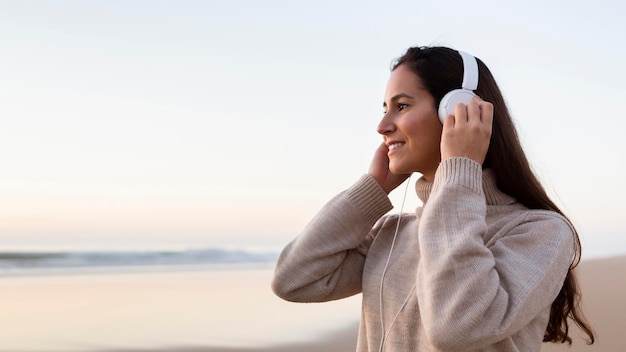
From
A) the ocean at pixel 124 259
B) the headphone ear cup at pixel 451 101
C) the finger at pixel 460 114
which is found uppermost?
the ocean at pixel 124 259

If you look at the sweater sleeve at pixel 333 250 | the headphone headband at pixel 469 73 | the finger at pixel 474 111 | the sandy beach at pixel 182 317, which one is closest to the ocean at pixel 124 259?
the sandy beach at pixel 182 317

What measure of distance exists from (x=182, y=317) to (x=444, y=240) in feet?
12.5

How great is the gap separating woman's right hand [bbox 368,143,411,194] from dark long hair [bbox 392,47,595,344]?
0.29 metres

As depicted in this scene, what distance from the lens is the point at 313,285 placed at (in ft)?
7.07

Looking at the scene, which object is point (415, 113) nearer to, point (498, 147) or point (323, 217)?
point (498, 147)

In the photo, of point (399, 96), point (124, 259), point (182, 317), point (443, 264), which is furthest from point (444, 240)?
point (124, 259)

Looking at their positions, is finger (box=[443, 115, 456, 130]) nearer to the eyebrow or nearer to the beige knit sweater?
the beige knit sweater

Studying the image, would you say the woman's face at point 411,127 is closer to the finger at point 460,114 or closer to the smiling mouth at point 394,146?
the smiling mouth at point 394,146

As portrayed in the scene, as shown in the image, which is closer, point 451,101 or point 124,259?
point 451,101

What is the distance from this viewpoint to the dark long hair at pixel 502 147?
195cm

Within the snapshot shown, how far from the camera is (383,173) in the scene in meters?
2.24

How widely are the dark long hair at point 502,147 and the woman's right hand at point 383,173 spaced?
29 centimetres

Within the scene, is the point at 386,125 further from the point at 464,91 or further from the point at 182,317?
the point at 182,317

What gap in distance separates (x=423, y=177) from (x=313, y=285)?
43 centimetres
